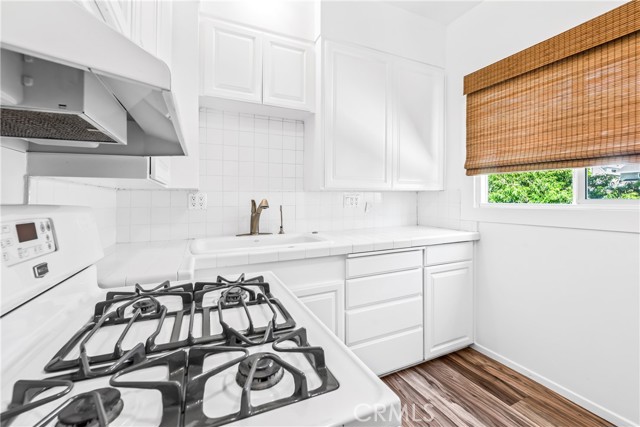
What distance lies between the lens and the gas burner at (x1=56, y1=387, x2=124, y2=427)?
359 millimetres

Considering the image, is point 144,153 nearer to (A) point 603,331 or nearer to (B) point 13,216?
(B) point 13,216

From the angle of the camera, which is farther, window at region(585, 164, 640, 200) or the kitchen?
window at region(585, 164, 640, 200)

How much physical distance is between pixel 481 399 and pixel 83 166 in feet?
7.02

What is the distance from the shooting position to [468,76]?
2.16m

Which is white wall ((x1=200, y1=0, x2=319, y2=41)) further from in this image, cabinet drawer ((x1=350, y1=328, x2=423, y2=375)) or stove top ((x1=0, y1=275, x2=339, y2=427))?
cabinet drawer ((x1=350, y1=328, x2=423, y2=375))

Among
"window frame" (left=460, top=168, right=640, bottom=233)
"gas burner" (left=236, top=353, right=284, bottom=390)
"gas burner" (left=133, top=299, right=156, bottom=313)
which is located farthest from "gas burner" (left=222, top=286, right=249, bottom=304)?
"window frame" (left=460, top=168, right=640, bottom=233)

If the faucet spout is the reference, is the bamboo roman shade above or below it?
above

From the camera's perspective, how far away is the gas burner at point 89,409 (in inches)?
14.1

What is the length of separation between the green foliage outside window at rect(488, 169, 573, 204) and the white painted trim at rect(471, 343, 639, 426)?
42.7 inches

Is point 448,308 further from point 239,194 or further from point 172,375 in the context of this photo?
point 172,375

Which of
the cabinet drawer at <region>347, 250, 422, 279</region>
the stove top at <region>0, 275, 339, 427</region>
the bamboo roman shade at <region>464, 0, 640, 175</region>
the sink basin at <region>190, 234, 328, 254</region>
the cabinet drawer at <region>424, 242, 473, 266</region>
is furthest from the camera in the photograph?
the cabinet drawer at <region>424, 242, 473, 266</region>

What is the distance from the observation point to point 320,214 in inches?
91.3

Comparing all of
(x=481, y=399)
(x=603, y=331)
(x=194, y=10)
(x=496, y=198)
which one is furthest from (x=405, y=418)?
(x=194, y=10)

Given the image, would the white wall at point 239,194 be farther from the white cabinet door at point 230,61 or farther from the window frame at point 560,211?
the window frame at point 560,211
